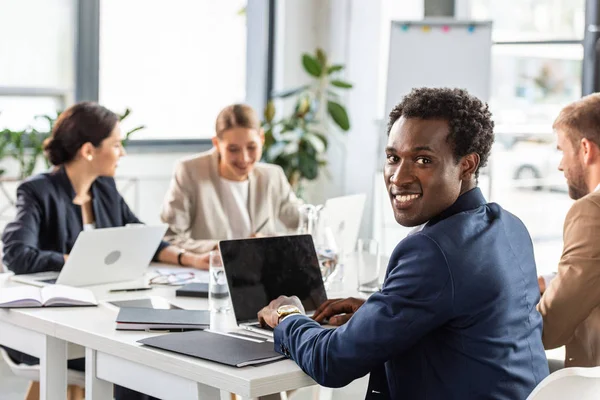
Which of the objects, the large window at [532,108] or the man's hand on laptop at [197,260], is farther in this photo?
the large window at [532,108]

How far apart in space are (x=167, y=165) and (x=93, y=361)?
12.5 ft

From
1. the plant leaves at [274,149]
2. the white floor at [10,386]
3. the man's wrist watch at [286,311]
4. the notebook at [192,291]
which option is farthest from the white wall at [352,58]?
the man's wrist watch at [286,311]

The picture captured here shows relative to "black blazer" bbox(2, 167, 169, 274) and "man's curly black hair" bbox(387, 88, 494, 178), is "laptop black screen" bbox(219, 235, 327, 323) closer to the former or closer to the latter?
"man's curly black hair" bbox(387, 88, 494, 178)

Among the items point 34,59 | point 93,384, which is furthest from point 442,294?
point 34,59

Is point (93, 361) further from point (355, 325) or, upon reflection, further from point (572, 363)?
point (572, 363)

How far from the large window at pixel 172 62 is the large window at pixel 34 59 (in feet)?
0.89

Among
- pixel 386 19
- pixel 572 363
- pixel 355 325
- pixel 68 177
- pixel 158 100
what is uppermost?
pixel 386 19

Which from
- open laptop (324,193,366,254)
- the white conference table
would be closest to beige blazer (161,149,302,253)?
open laptop (324,193,366,254)

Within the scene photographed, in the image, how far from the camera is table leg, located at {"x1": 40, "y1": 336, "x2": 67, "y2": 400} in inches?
97.2

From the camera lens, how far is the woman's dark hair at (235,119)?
3.94 metres

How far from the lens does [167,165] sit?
606 cm

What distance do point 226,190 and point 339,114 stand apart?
2.25 metres

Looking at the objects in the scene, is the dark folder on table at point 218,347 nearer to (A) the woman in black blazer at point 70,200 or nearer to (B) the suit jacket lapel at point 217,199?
(A) the woman in black blazer at point 70,200

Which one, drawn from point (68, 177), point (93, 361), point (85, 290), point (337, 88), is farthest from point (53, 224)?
point (337, 88)
